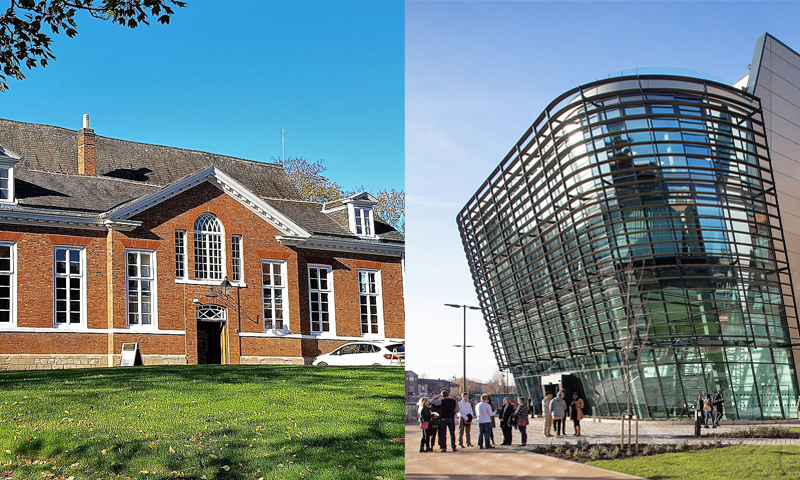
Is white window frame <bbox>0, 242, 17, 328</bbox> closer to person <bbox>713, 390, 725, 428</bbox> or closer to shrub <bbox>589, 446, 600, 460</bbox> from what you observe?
shrub <bbox>589, 446, 600, 460</bbox>

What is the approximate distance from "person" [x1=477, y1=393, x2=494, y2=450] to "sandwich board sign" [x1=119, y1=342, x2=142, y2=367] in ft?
42.6

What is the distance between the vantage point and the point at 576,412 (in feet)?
55.9

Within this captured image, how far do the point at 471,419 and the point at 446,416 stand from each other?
0.71 metres

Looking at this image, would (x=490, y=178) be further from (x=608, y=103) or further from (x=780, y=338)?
(x=780, y=338)

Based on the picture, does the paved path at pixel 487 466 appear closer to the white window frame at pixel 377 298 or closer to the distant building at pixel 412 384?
the distant building at pixel 412 384

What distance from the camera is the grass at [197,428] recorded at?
991 centimetres

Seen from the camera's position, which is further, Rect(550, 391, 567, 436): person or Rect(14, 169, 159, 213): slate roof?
Rect(14, 169, 159, 213): slate roof

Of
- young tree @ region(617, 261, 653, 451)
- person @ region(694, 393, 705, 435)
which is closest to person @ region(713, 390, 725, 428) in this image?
person @ region(694, 393, 705, 435)

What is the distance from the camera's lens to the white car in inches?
908

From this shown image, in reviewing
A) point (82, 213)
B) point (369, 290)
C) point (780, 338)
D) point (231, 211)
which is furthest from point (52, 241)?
point (780, 338)

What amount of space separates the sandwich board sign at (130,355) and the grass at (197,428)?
668 cm

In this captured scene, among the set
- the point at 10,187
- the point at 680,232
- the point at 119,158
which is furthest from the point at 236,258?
the point at 680,232

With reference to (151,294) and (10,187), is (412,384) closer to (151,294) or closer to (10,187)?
(151,294)

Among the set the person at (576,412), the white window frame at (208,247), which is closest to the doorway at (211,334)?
the white window frame at (208,247)
